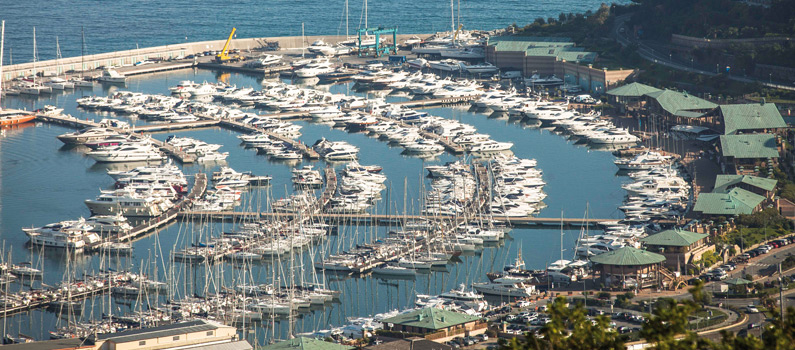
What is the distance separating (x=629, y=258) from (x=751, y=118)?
112ft

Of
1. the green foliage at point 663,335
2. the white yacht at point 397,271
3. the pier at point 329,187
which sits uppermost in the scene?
the green foliage at point 663,335

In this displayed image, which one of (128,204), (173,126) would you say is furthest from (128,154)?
(128,204)

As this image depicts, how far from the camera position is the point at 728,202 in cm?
7138

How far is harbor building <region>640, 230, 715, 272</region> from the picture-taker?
6291 centimetres

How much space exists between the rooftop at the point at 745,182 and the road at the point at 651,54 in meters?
25.4

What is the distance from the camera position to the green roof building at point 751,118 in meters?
90.3

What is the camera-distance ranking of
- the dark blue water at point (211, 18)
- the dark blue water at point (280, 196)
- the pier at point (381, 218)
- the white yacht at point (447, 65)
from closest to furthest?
the dark blue water at point (280, 196), the pier at point (381, 218), the white yacht at point (447, 65), the dark blue water at point (211, 18)

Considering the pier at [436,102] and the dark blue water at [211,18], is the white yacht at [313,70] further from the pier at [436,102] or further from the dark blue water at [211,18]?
the dark blue water at [211,18]

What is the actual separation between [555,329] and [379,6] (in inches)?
6084

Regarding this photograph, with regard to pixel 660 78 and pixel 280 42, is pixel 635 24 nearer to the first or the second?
pixel 660 78

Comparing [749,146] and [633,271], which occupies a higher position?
[749,146]

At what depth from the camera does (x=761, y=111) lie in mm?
92438

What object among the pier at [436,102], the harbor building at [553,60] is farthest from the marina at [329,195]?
the harbor building at [553,60]

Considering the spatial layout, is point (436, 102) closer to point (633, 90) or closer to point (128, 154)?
point (633, 90)
